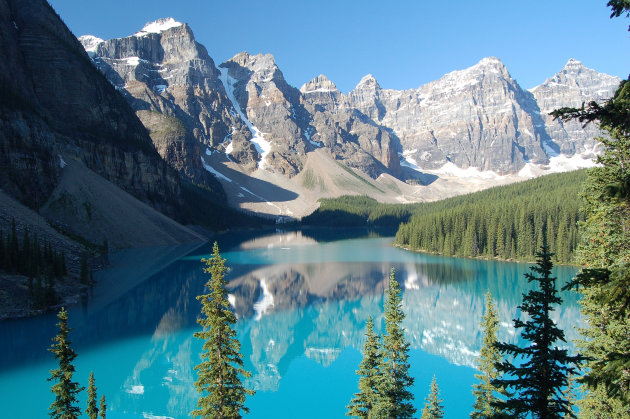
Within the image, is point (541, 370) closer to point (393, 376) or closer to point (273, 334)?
point (393, 376)

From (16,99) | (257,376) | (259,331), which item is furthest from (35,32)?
(257,376)

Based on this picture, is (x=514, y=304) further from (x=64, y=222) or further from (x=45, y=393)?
(x=64, y=222)

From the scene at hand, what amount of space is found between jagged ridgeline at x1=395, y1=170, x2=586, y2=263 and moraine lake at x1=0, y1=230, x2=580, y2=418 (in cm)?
797

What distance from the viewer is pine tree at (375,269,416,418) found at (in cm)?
1645

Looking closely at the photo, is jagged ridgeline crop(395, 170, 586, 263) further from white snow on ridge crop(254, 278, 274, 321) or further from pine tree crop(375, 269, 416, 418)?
pine tree crop(375, 269, 416, 418)

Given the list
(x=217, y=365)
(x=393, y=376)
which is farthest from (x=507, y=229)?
(x=217, y=365)

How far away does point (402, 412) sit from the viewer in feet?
54.7

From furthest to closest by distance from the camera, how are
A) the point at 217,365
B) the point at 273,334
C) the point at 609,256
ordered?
the point at 273,334, the point at 217,365, the point at 609,256

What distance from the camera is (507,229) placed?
92.2 meters

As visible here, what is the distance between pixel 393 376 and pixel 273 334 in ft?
94.3

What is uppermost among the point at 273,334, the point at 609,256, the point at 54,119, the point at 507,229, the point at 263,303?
the point at 54,119

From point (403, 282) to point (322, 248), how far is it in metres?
53.6

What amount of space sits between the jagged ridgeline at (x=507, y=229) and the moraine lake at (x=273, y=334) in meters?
7.97

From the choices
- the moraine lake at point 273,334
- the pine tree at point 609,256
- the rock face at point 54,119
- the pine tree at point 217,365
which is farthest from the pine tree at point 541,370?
the rock face at point 54,119
